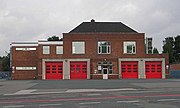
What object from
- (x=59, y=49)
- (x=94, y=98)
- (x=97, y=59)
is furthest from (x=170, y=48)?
(x=94, y=98)

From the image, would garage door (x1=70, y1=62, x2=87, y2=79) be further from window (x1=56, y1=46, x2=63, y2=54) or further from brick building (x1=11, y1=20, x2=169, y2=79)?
window (x1=56, y1=46, x2=63, y2=54)

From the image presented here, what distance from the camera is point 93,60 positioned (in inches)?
2388

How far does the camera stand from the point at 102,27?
70.1 meters

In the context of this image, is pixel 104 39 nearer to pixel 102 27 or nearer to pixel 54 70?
pixel 102 27

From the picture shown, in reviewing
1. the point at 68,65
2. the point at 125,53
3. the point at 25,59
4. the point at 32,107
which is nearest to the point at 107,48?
the point at 125,53

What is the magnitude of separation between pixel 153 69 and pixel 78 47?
46.9ft

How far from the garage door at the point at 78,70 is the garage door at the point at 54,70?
6.51 ft

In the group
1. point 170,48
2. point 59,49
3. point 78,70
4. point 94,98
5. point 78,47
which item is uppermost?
point 170,48

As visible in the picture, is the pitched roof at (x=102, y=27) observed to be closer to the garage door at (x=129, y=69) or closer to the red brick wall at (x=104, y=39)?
the red brick wall at (x=104, y=39)

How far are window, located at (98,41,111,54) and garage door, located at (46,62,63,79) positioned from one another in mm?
7698

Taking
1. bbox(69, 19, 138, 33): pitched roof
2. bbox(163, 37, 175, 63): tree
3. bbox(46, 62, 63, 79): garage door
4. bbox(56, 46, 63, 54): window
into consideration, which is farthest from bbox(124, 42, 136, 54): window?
bbox(163, 37, 175, 63): tree

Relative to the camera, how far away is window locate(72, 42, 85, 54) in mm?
61188

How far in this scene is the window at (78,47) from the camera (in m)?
61.2

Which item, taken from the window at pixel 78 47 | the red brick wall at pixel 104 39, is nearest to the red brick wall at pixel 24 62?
the red brick wall at pixel 104 39
